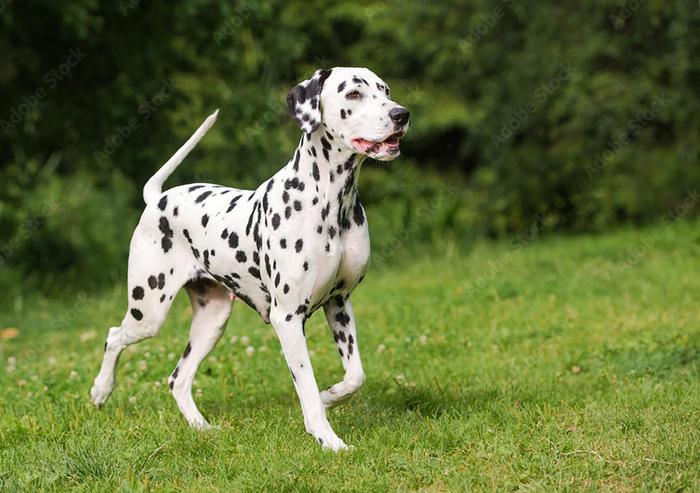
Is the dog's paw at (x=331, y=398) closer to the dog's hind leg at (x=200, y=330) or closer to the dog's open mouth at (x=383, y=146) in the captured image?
the dog's hind leg at (x=200, y=330)

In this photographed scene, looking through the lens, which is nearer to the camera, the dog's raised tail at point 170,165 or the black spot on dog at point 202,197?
the black spot on dog at point 202,197

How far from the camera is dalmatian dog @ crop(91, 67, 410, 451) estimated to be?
501 cm

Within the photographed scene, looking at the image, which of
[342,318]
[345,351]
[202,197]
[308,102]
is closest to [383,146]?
[308,102]

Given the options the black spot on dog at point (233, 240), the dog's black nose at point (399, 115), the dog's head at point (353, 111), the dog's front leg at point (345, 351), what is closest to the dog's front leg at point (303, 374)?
the dog's front leg at point (345, 351)

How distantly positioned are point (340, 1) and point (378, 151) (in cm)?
1313

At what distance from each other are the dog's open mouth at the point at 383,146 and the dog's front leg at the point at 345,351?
0.92 metres

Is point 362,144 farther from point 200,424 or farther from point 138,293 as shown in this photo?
point 200,424

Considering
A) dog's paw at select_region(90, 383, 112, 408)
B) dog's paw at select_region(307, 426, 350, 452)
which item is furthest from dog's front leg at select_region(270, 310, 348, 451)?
dog's paw at select_region(90, 383, 112, 408)

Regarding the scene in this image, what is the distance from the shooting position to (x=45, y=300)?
37.8ft

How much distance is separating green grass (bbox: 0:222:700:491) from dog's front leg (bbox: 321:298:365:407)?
0.23 metres

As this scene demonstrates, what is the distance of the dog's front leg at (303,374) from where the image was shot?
5.09m

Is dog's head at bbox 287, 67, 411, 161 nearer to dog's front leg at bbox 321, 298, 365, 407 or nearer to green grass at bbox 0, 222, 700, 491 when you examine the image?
dog's front leg at bbox 321, 298, 365, 407

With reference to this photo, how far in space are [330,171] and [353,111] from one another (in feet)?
1.11

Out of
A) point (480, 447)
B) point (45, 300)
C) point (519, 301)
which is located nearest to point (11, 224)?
point (45, 300)
